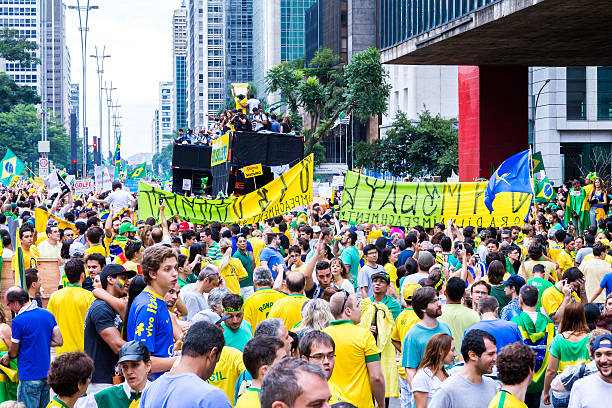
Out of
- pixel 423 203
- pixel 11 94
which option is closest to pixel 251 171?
pixel 423 203

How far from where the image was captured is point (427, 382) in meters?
6.34

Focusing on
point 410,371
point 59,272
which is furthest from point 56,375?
point 59,272

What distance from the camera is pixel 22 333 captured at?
7.79m

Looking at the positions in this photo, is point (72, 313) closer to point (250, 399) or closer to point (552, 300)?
point (250, 399)

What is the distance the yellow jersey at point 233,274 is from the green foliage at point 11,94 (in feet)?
269

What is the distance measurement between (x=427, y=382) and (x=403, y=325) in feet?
5.16

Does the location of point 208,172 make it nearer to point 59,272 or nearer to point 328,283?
point 59,272

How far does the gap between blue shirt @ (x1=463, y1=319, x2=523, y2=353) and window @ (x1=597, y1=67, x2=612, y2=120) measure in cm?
4986

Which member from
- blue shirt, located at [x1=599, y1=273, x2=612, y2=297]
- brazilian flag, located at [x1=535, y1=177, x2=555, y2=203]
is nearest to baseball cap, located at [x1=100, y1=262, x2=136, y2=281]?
blue shirt, located at [x1=599, y1=273, x2=612, y2=297]

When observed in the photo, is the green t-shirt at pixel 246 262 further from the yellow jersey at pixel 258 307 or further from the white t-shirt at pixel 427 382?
the white t-shirt at pixel 427 382

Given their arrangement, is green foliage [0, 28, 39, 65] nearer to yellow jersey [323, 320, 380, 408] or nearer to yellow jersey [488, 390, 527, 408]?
yellow jersey [323, 320, 380, 408]

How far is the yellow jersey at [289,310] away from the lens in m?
7.99

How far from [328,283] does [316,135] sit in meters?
47.8

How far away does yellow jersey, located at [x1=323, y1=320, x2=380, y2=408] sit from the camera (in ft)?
21.9
